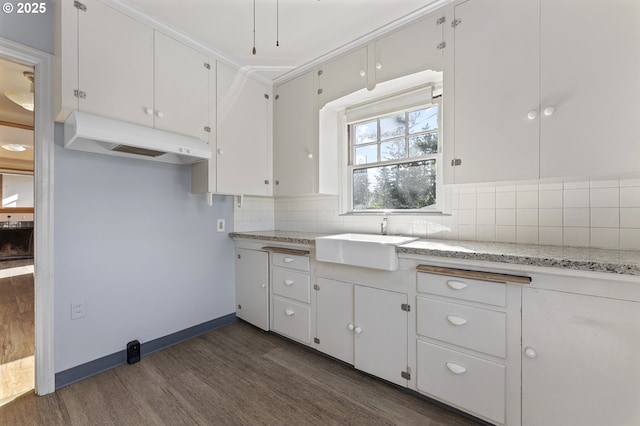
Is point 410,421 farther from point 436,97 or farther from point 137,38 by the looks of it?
point 137,38

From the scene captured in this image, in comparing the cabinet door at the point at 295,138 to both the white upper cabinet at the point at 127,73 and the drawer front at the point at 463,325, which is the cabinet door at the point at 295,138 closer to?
the white upper cabinet at the point at 127,73

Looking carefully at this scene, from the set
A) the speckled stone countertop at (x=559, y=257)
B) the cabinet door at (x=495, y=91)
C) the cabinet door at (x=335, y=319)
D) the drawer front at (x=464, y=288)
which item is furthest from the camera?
the cabinet door at (x=335, y=319)

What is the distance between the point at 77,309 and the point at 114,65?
1.67 metres

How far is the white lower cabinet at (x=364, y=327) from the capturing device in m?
1.68

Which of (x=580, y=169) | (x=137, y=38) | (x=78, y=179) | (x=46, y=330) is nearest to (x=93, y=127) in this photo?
(x=78, y=179)

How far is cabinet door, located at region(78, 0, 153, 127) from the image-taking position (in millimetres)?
1637

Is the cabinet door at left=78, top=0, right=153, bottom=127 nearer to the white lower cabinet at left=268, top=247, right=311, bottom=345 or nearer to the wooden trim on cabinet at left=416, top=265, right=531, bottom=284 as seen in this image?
the white lower cabinet at left=268, top=247, right=311, bottom=345

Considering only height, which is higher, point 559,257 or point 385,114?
point 385,114

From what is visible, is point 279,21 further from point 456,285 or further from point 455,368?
point 455,368

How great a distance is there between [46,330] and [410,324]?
2.31 m

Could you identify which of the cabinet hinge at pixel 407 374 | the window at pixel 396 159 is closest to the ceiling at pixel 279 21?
the window at pixel 396 159

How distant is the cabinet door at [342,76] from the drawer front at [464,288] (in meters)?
1.55

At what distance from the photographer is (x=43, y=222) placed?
1.71 m

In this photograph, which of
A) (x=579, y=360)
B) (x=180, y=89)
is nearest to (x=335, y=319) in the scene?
(x=579, y=360)
